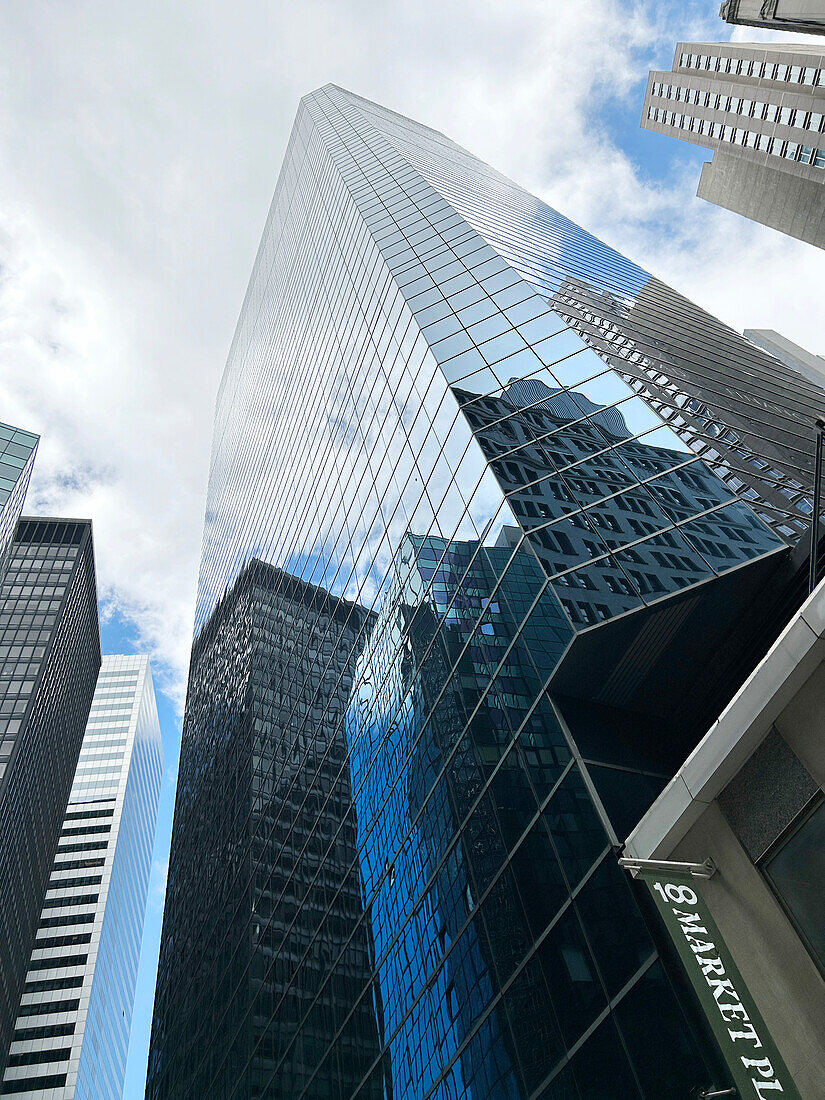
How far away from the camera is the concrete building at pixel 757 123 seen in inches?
2547

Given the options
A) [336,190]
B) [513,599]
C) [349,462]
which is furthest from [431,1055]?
[336,190]

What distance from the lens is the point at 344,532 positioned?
4094 centimetres

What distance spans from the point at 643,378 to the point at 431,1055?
2229 centimetres

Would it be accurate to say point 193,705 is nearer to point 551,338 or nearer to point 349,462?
point 349,462

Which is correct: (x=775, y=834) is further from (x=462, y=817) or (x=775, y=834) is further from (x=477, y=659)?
(x=477, y=659)

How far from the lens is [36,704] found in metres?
97.0

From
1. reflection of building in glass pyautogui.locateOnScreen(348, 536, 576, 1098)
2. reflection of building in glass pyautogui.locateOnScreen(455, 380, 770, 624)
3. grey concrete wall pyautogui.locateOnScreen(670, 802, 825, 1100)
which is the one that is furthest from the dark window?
reflection of building in glass pyautogui.locateOnScreen(455, 380, 770, 624)

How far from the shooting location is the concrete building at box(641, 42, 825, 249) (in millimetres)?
64688

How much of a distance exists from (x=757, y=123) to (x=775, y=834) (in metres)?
80.0

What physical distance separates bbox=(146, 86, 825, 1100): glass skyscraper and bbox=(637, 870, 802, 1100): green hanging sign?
4.92 meters

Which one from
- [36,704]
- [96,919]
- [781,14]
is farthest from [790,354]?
[96,919]

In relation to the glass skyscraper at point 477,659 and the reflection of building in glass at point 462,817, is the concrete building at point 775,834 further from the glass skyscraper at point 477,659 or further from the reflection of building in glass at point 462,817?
Answer: the reflection of building in glass at point 462,817

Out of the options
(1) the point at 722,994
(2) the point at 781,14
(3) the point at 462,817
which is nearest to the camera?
(1) the point at 722,994

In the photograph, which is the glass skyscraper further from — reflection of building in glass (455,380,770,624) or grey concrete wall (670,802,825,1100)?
grey concrete wall (670,802,825,1100)
